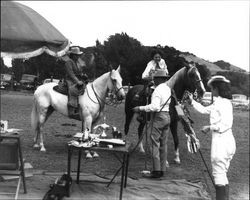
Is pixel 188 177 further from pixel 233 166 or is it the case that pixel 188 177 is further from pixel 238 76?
pixel 238 76

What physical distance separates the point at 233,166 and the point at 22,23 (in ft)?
22.4

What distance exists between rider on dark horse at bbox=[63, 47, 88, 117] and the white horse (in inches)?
6.2

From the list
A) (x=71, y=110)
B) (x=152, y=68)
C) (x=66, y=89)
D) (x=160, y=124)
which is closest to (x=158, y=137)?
(x=160, y=124)

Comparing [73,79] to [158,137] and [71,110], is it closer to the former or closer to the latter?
[71,110]

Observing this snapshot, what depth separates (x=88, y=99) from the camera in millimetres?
9141

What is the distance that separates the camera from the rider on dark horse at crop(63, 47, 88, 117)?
348 inches

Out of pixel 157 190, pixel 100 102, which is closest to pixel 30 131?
pixel 100 102

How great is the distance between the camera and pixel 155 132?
752 centimetres

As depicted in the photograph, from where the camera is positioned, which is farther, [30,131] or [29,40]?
[30,131]

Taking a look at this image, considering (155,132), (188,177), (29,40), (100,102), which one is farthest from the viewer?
(100,102)

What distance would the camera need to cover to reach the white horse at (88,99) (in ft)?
29.6

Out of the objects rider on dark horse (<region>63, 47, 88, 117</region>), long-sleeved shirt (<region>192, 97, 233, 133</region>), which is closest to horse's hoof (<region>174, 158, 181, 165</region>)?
rider on dark horse (<region>63, 47, 88, 117</region>)

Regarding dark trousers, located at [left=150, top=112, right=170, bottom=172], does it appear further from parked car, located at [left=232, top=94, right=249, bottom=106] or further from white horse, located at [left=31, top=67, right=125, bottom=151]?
parked car, located at [left=232, top=94, right=249, bottom=106]

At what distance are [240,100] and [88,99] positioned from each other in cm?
4032
